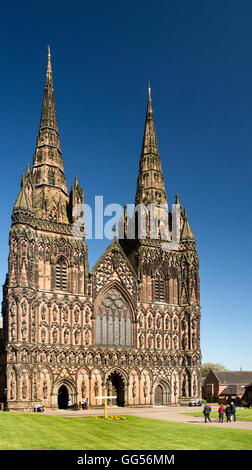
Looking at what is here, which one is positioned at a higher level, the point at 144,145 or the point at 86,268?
the point at 144,145

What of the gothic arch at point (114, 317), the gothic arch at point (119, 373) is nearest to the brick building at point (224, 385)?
the gothic arch at point (119, 373)

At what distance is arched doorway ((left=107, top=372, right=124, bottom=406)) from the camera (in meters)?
62.0

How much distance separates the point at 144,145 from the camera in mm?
76562

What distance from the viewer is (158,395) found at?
6538cm

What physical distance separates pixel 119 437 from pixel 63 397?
32584 millimetres

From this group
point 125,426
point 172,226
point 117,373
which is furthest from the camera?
point 172,226

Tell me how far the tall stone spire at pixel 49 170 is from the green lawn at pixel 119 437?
3109cm

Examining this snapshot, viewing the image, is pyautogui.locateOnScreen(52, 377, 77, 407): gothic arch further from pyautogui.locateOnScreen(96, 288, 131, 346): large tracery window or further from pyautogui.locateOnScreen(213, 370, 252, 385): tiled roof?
pyautogui.locateOnScreen(213, 370, 252, 385): tiled roof

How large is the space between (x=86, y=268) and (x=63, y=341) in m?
8.83

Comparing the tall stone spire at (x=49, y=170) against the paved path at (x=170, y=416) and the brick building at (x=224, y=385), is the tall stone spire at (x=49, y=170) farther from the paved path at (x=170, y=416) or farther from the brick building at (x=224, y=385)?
the brick building at (x=224, y=385)

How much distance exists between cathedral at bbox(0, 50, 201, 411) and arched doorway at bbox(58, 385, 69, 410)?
109mm
